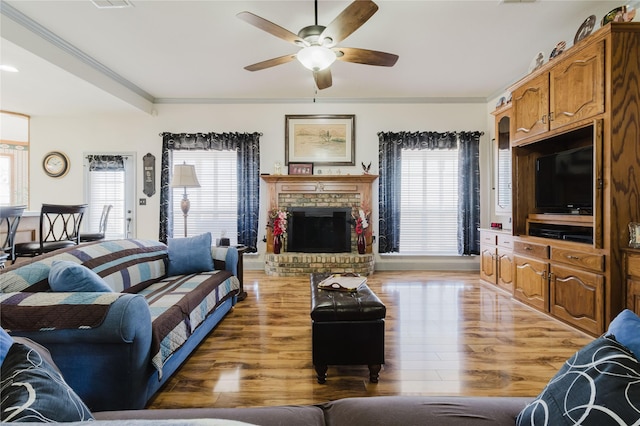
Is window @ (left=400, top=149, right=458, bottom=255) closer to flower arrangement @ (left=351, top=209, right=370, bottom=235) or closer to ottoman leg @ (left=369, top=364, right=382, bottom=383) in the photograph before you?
flower arrangement @ (left=351, top=209, right=370, bottom=235)

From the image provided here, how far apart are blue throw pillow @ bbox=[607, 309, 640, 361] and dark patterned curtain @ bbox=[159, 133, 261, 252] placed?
4873mm

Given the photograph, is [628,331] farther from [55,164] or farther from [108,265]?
[55,164]

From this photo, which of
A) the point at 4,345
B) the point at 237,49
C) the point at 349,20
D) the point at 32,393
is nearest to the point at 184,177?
the point at 237,49

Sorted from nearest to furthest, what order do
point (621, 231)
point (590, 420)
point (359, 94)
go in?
1. point (590, 420)
2. point (621, 231)
3. point (359, 94)

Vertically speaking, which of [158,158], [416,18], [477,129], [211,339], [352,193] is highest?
[416,18]

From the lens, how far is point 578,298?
2816mm

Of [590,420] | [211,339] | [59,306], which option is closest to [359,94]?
[211,339]

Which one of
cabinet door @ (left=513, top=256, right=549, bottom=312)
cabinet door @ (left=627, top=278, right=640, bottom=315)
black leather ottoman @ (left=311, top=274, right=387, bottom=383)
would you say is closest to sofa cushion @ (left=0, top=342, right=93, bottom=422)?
black leather ottoman @ (left=311, top=274, right=387, bottom=383)

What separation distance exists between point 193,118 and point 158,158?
92 centimetres

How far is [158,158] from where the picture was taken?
5512mm

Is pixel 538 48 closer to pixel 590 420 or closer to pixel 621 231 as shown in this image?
pixel 621 231

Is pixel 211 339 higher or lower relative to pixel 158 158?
lower

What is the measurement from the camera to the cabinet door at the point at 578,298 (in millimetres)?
2615

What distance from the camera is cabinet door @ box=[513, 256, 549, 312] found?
321cm
